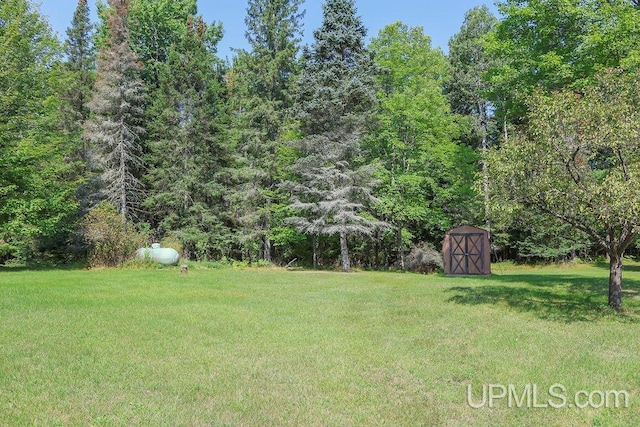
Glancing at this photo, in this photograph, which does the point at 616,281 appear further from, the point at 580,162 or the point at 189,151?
the point at 189,151

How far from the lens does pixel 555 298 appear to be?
12977 mm

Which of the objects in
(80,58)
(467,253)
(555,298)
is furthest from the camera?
(80,58)

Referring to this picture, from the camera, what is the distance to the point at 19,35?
22953mm

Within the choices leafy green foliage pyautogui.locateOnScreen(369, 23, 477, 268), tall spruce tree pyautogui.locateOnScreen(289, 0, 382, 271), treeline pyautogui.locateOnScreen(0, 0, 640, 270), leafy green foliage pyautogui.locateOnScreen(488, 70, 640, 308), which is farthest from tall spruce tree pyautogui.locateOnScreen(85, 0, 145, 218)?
leafy green foliage pyautogui.locateOnScreen(488, 70, 640, 308)

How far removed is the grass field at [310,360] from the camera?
4.79m

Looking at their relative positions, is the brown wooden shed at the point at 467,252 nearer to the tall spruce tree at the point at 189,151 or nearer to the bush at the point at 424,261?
the bush at the point at 424,261

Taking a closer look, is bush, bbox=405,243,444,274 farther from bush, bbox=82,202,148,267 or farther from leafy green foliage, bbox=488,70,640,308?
bush, bbox=82,202,148,267

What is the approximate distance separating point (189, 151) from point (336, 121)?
1177 centimetres

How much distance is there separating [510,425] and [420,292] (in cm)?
980

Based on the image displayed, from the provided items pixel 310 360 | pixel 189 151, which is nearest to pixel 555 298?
pixel 310 360

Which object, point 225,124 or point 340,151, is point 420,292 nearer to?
point 340,151

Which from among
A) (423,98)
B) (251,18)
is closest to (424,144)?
(423,98)

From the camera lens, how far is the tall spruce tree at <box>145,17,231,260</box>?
30.6 m

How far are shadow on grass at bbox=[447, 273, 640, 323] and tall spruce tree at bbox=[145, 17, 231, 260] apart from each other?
19784 mm
